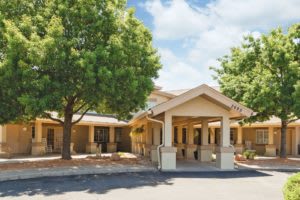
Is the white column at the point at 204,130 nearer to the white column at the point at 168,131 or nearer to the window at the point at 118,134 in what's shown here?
the white column at the point at 168,131

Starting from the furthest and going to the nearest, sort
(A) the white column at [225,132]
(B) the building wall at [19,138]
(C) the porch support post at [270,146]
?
1. (C) the porch support post at [270,146]
2. (B) the building wall at [19,138]
3. (A) the white column at [225,132]

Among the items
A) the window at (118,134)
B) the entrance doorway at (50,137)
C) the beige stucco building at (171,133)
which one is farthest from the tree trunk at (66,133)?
the window at (118,134)

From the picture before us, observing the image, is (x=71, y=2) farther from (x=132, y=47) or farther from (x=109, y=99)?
(x=109, y=99)

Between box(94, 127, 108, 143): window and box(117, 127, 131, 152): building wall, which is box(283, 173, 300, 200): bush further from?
box(117, 127, 131, 152): building wall

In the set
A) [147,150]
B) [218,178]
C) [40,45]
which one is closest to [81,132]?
[147,150]

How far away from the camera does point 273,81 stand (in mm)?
21906

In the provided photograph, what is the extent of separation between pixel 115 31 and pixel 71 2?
2.72m

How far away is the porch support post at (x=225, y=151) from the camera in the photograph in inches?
726

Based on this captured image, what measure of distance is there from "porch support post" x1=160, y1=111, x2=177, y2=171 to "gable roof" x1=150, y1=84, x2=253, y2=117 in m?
0.74

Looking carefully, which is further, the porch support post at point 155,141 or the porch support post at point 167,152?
the porch support post at point 155,141

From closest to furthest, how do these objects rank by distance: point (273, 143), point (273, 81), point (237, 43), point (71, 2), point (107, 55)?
point (107, 55) < point (71, 2) < point (273, 81) < point (237, 43) < point (273, 143)

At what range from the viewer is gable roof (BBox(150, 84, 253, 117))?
17452 mm

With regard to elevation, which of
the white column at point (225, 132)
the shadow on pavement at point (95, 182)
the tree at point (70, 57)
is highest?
the tree at point (70, 57)

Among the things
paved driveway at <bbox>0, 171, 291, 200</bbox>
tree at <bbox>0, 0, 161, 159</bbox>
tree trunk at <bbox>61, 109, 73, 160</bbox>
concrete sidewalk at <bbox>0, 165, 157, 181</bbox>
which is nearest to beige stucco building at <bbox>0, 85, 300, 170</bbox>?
concrete sidewalk at <bbox>0, 165, 157, 181</bbox>
